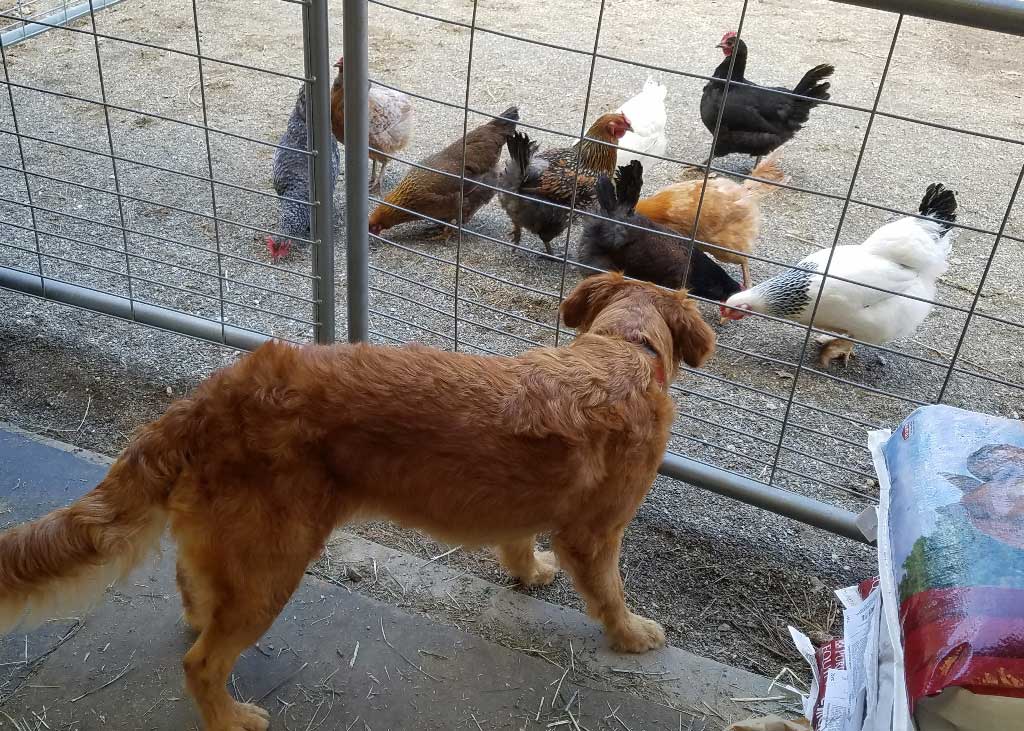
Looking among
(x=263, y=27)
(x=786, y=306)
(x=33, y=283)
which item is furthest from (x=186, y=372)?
(x=263, y=27)

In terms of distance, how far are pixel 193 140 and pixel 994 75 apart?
294 inches

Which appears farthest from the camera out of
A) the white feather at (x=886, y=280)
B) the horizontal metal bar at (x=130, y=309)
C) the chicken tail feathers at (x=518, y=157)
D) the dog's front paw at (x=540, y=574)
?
the chicken tail feathers at (x=518, y=157)

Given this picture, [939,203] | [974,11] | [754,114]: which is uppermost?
[974,11]

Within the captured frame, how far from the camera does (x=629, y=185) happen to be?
4.85m

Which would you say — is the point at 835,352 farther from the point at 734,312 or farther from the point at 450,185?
the point at 450,185

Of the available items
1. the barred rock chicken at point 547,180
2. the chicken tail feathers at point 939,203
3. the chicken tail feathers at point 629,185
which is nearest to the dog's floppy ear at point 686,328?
the chicken tail feathers at point 629,185

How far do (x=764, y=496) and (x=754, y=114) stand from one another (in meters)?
4.01

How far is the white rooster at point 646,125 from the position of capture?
6.02m

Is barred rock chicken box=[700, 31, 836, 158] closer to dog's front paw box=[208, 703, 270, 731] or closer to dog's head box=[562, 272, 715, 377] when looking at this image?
dog's head box=[562, 272, 715, 377]

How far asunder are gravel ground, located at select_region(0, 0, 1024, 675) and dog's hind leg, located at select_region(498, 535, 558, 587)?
72mm

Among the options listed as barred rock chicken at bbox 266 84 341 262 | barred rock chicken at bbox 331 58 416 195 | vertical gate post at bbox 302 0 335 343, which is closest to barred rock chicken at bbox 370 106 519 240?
barred rock chicken at bbox 331 58 416 195

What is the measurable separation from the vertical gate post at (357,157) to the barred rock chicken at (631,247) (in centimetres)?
172

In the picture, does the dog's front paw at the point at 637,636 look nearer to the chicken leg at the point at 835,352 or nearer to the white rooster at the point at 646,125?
the chicken leg at the point at 835,352

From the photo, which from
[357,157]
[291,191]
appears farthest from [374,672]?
[291,191]
